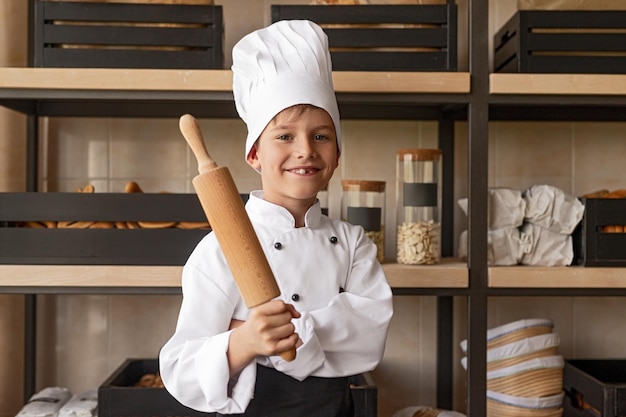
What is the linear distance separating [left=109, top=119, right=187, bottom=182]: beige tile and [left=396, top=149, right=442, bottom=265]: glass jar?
596 mm

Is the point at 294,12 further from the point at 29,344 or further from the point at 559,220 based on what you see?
the point at 29,344

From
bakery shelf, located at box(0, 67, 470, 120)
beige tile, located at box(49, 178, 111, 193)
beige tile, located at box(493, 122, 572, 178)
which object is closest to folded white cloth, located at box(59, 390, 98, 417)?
beige tile, located at box(49, 178, 111, 193)

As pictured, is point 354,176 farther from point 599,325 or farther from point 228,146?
point 599,325

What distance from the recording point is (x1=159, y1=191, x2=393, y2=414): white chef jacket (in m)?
1.02

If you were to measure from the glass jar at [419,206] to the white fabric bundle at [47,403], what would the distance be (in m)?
0.80

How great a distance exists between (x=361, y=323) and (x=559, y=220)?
24.8 inches

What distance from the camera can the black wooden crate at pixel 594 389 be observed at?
1.47m

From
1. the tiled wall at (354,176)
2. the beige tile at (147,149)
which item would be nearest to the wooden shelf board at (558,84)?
the tiled wall at (354,176)

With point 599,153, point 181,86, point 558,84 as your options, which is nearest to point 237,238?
point 181,86

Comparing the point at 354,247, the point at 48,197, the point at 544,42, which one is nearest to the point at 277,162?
the point at 354,247

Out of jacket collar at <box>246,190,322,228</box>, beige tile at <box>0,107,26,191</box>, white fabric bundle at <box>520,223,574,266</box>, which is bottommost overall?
white fabric bundle at <box>520,223,574,266</box>

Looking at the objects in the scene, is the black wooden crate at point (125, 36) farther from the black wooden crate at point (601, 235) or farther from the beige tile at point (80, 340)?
the black wooden crate at point (601, 235)

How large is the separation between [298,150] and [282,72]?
0.39 feet

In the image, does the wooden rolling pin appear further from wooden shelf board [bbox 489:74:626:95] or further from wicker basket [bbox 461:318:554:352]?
wicker basket [bbox 461:318:554:352]
